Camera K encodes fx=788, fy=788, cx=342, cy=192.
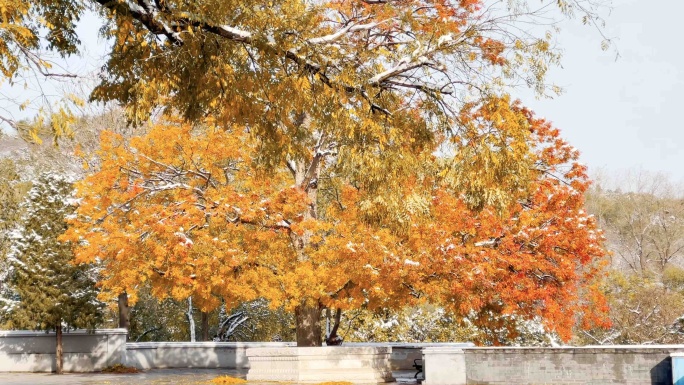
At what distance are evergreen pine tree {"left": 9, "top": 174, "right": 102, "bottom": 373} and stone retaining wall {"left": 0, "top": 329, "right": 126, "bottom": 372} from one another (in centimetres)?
126

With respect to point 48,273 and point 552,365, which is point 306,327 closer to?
point 552,365

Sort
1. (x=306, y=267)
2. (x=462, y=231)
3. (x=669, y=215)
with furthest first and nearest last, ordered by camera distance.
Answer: (x=669, y=215)
(x=462, y=231)
(x=306, y=267)

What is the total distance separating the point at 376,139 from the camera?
464 inches

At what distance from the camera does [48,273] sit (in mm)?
25297

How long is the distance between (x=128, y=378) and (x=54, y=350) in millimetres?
5046

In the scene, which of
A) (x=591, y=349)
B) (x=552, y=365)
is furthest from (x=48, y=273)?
(x=591, y=349)

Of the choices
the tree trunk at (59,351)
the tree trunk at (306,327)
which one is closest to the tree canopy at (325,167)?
the tree trunk at (306,327)

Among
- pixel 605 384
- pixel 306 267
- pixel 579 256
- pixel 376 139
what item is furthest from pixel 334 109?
pixel 579 256

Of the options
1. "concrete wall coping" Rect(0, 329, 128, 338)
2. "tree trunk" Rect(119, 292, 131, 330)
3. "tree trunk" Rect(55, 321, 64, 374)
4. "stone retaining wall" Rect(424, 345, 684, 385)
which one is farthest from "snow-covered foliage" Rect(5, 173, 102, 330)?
"stone retaining wall" Rect(424, 345, 684, 385)

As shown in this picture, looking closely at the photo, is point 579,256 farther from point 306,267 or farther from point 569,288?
point 306,267

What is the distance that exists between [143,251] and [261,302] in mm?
13747

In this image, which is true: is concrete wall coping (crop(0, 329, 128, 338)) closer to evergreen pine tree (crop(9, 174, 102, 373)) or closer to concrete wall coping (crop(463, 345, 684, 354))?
evergreen pine tree (crop(9, 174, 102, 373))

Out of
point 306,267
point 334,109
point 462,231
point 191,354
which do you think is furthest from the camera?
point 191,354

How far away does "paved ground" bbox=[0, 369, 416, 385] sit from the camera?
71.8 feet
